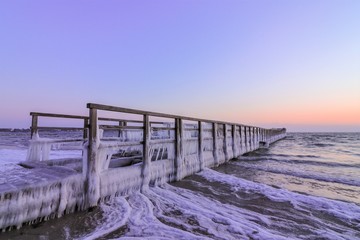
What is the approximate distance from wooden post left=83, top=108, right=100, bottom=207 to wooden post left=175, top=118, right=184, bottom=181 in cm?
311

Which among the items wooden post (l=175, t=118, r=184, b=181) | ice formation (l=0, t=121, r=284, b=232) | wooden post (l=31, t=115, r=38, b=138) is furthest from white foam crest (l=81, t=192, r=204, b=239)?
wooden post (l=31, t=115, r=38, b=138)

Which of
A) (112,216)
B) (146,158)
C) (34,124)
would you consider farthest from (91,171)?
(34,124)

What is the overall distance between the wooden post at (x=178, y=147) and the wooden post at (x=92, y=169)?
311cm

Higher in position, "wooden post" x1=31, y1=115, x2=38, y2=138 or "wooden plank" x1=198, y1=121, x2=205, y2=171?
"wooden post" x1=31, y1=115, x2=38, y2=138

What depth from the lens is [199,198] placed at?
17.1 feet

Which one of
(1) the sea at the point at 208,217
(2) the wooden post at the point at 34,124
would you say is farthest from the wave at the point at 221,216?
(2) the wooden post at the point at 34,124

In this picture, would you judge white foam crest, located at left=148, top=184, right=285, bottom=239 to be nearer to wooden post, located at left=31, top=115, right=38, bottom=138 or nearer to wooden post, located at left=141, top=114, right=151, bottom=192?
wooden post, located at left=141, top=114, right=151, bottom=192

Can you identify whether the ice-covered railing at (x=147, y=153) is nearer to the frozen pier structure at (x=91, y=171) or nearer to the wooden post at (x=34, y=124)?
the frozen pier structure at (x=91, y=171)

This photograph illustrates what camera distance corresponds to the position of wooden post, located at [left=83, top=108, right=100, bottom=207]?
4.02 meters

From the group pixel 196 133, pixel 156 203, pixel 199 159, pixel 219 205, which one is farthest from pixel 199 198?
pixel 196 133

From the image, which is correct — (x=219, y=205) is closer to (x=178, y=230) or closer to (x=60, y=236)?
(x=178, y=230)

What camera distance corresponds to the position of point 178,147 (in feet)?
23.4

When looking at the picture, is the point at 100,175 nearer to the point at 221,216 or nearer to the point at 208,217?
the point at 208,217

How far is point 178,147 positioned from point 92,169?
3.37 metres
